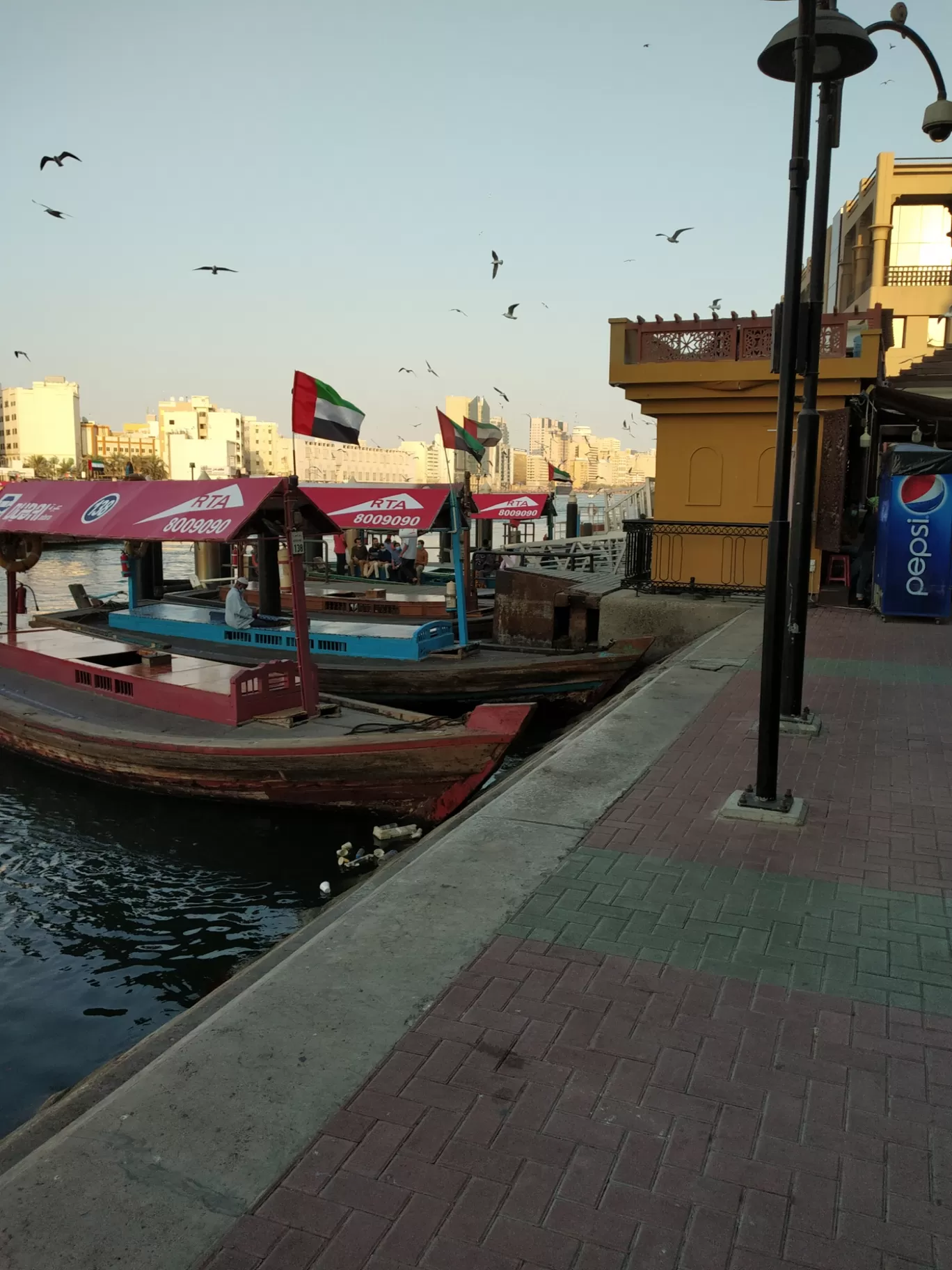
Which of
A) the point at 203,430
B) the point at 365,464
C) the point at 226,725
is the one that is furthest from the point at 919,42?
the point at 203,430

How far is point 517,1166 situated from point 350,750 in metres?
6.72

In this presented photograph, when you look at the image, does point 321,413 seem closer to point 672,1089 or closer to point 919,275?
point 672,1089

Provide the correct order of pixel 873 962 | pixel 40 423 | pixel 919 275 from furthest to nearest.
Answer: pixel 40 423 → pixel 919 275 → pixel 873 962

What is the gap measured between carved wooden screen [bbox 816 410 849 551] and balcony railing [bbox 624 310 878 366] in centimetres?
154

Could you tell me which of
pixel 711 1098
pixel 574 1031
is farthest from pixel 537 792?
pixel 711 1098

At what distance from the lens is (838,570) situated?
16.4 metres

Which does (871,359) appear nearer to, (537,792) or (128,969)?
(537,792)

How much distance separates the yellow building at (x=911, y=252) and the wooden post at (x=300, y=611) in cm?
3275

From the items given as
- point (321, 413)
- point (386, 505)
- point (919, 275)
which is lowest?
point (386, 505)

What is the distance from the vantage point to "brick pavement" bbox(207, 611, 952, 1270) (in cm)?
259

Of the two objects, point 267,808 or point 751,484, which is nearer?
point 267,808

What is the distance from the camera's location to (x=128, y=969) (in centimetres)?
727

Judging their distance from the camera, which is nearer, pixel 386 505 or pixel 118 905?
pixel 118 905

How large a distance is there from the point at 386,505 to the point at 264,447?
7048 inches
